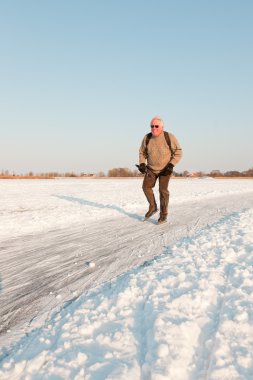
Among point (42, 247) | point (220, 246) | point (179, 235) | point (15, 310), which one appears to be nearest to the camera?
point (15, 310)

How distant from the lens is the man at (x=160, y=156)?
7203 millimetres

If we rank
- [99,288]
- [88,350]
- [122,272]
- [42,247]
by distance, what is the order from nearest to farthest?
[88,350], [99,288], [122,272], [42,247]

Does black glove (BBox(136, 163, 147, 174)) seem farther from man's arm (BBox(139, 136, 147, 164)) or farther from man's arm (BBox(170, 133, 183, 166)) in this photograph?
man's arm (BBox(170, 133, 183, 166))

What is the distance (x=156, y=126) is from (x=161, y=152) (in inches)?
21.8

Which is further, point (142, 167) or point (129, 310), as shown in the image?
point (142, 167)

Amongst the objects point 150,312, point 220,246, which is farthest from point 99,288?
point 220,246

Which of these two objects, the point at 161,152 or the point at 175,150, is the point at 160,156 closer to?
the point at 161,152

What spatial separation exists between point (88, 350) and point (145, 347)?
1.09ft

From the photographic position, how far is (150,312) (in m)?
2.47

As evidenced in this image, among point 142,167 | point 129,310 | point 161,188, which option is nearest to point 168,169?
point 161,188

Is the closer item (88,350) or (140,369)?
(140,369)

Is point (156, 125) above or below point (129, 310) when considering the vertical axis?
above

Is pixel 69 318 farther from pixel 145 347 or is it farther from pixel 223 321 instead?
pixel 223 321

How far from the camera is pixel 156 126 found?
7074 millimetres
